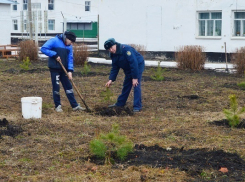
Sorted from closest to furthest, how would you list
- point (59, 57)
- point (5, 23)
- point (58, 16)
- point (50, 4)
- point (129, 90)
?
point (59, 57) < point (129, 90) < point (5, 23) < point (50, 4) < point (58, 16)

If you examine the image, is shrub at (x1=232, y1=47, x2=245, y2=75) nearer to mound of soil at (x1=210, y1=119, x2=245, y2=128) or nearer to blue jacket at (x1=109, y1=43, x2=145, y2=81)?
blue jacket at (x1=109, y1=43, x2=145, y2=81)

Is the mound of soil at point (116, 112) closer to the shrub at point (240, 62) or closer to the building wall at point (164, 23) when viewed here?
the shrub at point (240, 62)

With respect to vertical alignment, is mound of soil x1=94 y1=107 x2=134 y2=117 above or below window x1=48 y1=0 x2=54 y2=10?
below

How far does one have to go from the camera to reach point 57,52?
30.0ft

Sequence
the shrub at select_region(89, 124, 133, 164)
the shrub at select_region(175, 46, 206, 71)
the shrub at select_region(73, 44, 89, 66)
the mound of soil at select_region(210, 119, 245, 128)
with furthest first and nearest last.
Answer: the shrub at select_region(73, 44, 89, 66) < the shrub at select_region(175, 46, 206, 71) < the mound of soil at select_region(210, 119, 245, 128) < the shrub at select_region(89, 124, 133, 164)

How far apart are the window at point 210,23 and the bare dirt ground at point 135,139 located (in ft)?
35.6

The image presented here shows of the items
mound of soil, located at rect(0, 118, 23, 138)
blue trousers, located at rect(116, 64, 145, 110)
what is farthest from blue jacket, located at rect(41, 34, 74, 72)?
mound of soil, located at rect(0, 118, 23, 138)

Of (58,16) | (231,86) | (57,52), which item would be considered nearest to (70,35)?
(57,52)

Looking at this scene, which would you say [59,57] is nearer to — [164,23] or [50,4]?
[164,23]

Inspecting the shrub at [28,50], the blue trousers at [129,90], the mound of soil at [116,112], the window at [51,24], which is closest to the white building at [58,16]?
the window at [51,24]

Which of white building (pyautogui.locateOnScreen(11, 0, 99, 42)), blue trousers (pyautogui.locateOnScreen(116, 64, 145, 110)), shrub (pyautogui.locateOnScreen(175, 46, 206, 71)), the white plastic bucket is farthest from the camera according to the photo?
white building (pyautogui.locateOnScreen(11, 0, 99, 42))

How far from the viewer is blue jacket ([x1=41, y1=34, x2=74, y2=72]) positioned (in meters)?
9.01

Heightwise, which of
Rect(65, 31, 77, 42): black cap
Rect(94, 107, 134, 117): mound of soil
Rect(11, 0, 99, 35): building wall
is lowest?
Rect(94, 107, 134, 117): mound of soil

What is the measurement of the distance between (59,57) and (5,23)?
21.4 m
